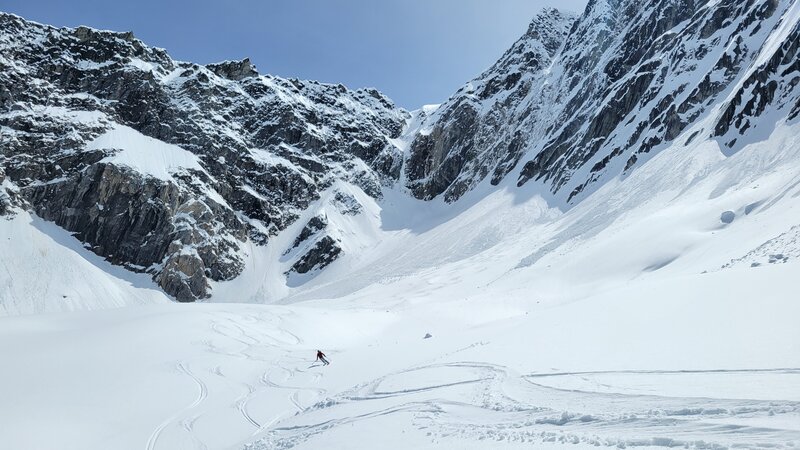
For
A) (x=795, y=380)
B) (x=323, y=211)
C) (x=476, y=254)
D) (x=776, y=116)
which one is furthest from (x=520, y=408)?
(x=323, y=211)

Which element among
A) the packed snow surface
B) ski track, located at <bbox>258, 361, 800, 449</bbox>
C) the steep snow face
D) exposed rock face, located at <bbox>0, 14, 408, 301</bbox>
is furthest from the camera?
exposed rock face, located at <bbox>0, 14, 408, 301</bbox>

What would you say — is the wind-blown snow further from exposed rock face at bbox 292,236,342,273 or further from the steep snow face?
the steep snow face

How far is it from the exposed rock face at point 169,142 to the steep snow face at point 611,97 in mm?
25315

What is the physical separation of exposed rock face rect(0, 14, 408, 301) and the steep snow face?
83.1ft

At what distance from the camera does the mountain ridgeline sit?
238 ft

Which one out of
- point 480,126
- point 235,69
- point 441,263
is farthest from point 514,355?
point 235,69

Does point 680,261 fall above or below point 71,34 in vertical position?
below

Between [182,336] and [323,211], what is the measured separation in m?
82.1

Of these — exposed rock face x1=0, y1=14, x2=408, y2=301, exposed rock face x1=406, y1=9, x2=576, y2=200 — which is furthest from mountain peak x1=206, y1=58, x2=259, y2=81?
exposed rock face x1=406, y1=9, x2=576, y2=200

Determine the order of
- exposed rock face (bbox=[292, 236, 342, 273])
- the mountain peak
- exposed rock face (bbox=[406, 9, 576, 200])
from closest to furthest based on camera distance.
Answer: exposed rock face (bbox=[292, 236, 342, 273])
exposed rock face (bbox=[406, 9, 576, 200])
the mountain peak

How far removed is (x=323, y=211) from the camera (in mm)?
110750

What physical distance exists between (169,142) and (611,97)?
99808 mm

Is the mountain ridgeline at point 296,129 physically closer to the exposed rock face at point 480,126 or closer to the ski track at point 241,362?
the exposed rock face at point 480,126

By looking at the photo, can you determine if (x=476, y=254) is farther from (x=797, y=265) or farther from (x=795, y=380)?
(x=795, y=380)
